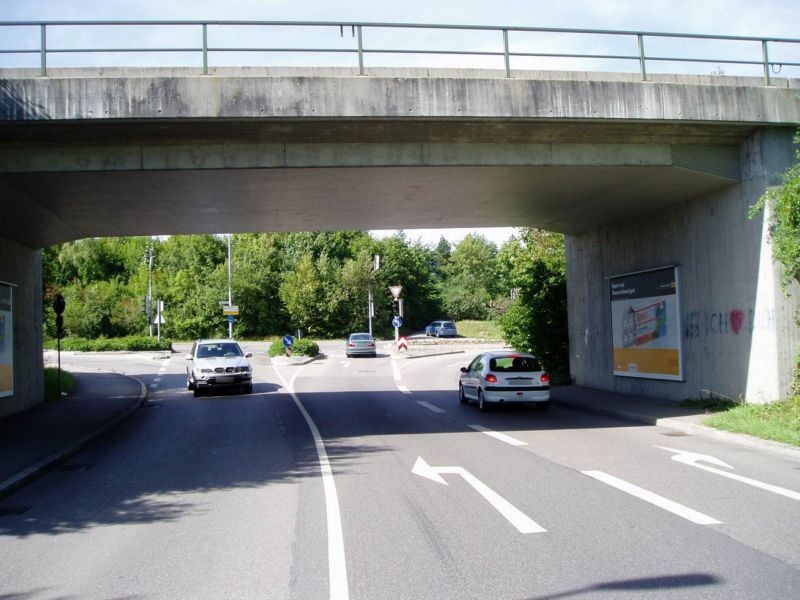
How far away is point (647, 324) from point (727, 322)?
324 cm

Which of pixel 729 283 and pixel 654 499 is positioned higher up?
pixel 729 283

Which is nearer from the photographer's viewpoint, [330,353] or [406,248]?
[330,353]

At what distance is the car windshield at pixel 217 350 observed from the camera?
81.1 ft

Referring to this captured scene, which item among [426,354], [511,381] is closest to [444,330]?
[426,354]

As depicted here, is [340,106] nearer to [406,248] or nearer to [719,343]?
[719,343]

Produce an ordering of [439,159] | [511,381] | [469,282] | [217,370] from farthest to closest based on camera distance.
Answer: [469,282] < [217,370] < [511,381] < [439,159]

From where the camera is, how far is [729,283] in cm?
1502

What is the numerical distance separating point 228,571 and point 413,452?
621 centimetres

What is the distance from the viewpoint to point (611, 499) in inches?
311

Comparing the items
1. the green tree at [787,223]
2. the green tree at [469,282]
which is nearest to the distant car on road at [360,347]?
the green tree at [787,223]

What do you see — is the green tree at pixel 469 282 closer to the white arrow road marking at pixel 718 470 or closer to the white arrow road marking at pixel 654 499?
the white arrow road marking at pixel 718 470

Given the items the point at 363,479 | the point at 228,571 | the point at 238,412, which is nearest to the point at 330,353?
Answer: the point at 238,412

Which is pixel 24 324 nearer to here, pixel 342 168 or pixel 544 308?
pixel 342 168

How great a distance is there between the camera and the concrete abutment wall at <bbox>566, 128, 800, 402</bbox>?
1385 centimetres
